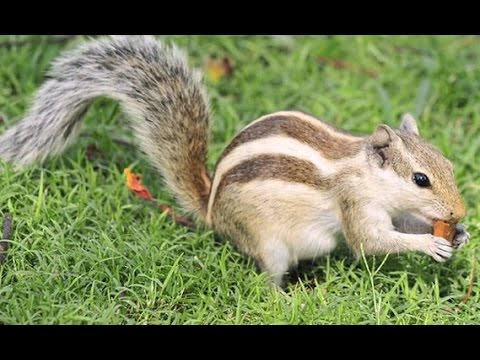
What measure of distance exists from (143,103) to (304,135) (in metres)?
0.71

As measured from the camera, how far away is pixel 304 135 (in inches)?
150

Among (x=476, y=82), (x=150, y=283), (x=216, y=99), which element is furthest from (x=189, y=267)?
(x=476, y=82)

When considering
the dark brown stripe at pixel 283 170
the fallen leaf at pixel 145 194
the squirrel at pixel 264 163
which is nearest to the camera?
the squirrel at pixel 264 163

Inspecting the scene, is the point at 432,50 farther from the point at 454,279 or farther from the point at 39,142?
the point at 39,142

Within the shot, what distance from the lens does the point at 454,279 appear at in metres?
3.89

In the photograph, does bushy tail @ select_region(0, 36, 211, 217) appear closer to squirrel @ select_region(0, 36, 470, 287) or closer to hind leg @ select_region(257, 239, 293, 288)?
squirrel @ select_region(0, 36, 470, 287)

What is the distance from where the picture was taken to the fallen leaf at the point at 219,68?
516 centimetres

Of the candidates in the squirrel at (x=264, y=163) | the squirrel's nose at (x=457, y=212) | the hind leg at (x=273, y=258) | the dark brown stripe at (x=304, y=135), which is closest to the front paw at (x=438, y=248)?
the squirrel at (x=264, y=163)

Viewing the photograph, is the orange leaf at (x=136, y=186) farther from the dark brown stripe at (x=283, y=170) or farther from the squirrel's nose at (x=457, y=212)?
the squirrel's nose at (x=457, y=212)

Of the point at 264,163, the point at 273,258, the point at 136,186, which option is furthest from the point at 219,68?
the point at 273,258

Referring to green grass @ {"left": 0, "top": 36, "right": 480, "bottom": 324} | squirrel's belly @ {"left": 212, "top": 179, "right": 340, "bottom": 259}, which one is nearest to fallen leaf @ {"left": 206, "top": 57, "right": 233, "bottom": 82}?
green grass @ {"left": 0, "top": 36, "right": 480, "bottom": 324}

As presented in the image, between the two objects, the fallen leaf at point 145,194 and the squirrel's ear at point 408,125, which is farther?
the fallen leaf at point 145,194

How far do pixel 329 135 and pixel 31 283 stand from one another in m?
1.30

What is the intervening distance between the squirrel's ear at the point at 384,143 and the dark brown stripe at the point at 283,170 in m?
0.22
